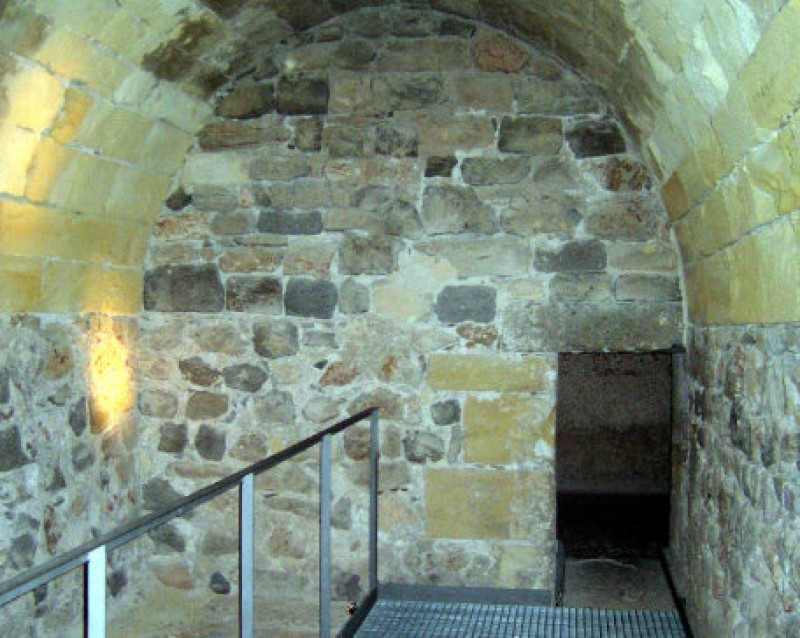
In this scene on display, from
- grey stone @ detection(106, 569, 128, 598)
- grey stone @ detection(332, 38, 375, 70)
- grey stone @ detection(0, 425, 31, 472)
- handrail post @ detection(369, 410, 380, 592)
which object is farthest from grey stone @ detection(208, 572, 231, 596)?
grey stone @ detection(332, 38, 375, 70)

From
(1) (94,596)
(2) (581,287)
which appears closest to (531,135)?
(2) (581,287)

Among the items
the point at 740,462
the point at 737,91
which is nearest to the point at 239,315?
the point at 740,462

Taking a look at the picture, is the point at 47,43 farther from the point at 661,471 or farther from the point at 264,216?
the point at 661,471

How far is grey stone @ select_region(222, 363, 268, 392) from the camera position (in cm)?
386

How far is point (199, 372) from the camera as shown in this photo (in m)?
3.90

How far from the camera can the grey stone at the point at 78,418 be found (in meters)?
3.39

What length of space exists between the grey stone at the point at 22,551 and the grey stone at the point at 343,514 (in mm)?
1259

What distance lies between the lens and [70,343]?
3367 millimetres

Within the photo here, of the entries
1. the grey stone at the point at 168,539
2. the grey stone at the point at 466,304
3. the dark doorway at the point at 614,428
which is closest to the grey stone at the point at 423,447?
the grey stone at the point at 466,304

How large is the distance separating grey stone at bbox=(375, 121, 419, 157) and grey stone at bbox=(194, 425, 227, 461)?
1.49 metres

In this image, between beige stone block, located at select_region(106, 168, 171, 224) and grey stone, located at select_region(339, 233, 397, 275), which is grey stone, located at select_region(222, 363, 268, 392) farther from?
beige stone block, located at select_region(106, 168, 171, 224)

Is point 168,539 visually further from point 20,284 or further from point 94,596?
point 94,596

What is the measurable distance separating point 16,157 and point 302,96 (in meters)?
1.43

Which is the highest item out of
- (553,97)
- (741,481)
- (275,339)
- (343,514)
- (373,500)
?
(553,97)
